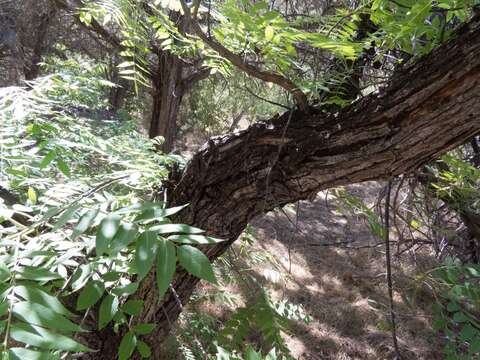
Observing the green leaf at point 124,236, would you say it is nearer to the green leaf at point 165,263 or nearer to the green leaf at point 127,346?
the green leaf at point 165,263

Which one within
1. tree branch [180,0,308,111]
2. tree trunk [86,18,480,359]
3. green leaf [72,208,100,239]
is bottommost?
green leaf [72,208,100,239]

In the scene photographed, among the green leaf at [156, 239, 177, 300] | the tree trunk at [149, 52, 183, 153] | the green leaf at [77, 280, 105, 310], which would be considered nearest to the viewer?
the green leaf at [156, 239, 177, 300]

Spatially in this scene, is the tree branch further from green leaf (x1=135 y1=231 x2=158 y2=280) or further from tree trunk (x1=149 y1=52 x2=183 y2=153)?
tree trunk (x1=149 y1=52 x2=183 y2=153)

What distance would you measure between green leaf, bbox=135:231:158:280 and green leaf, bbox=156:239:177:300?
2 cm

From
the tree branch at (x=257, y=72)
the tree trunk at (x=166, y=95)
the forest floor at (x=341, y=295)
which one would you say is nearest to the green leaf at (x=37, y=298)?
the tree branch at (x=257, y=72)

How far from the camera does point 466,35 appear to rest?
35.6 inches

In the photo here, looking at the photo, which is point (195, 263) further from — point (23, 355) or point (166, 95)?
point (166, 95)

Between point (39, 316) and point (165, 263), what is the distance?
0.20 metres

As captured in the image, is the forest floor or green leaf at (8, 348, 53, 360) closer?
green leaf at (8, 348, 53, 360)

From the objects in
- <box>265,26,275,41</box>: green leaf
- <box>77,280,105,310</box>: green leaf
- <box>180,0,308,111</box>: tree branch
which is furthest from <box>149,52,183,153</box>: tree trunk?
<box>77,280,105,310</box>: green leaf

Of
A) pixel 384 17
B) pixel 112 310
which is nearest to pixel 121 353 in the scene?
pixel 112 310

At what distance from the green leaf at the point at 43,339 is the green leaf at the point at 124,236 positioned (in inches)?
6.2

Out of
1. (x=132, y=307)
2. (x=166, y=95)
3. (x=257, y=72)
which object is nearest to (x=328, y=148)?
(x=257, y=72)

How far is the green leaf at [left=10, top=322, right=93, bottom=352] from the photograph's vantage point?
1.68ft
